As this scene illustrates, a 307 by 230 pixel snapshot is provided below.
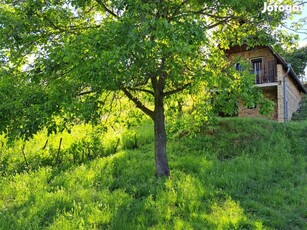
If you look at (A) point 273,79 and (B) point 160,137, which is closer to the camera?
(B) point 160,137

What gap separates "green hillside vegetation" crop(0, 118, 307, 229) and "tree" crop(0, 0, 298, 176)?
4.23 feet

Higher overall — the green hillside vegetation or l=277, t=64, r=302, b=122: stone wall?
l=277, t=64, r=302, b=122: stone wall

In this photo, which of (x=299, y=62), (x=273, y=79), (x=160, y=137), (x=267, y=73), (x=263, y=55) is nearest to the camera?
(x=160, y=137)

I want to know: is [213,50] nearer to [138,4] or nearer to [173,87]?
[173,87]

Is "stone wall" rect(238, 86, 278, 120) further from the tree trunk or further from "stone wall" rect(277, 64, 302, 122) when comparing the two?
the tree trunk

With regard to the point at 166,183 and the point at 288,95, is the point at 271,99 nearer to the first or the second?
the point at 288,95

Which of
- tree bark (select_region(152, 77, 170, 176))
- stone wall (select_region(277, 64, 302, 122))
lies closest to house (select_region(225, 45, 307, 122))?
stone wall (select_region(277, 64, 302, 122))

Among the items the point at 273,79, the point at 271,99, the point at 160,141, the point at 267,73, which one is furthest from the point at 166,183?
the point at 267,73

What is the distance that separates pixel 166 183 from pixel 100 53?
11.6 feet

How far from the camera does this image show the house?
15617 mm

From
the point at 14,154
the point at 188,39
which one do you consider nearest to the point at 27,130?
the point at 188,39

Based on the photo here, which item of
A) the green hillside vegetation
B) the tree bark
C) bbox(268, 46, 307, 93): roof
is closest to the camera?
the green hillside vegetation

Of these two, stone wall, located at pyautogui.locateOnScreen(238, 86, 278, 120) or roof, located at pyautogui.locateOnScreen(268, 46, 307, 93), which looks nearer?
roof, located at pyautogui.locateOnScreen(268, 46, 307, 93)

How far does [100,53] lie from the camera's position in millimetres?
4270
